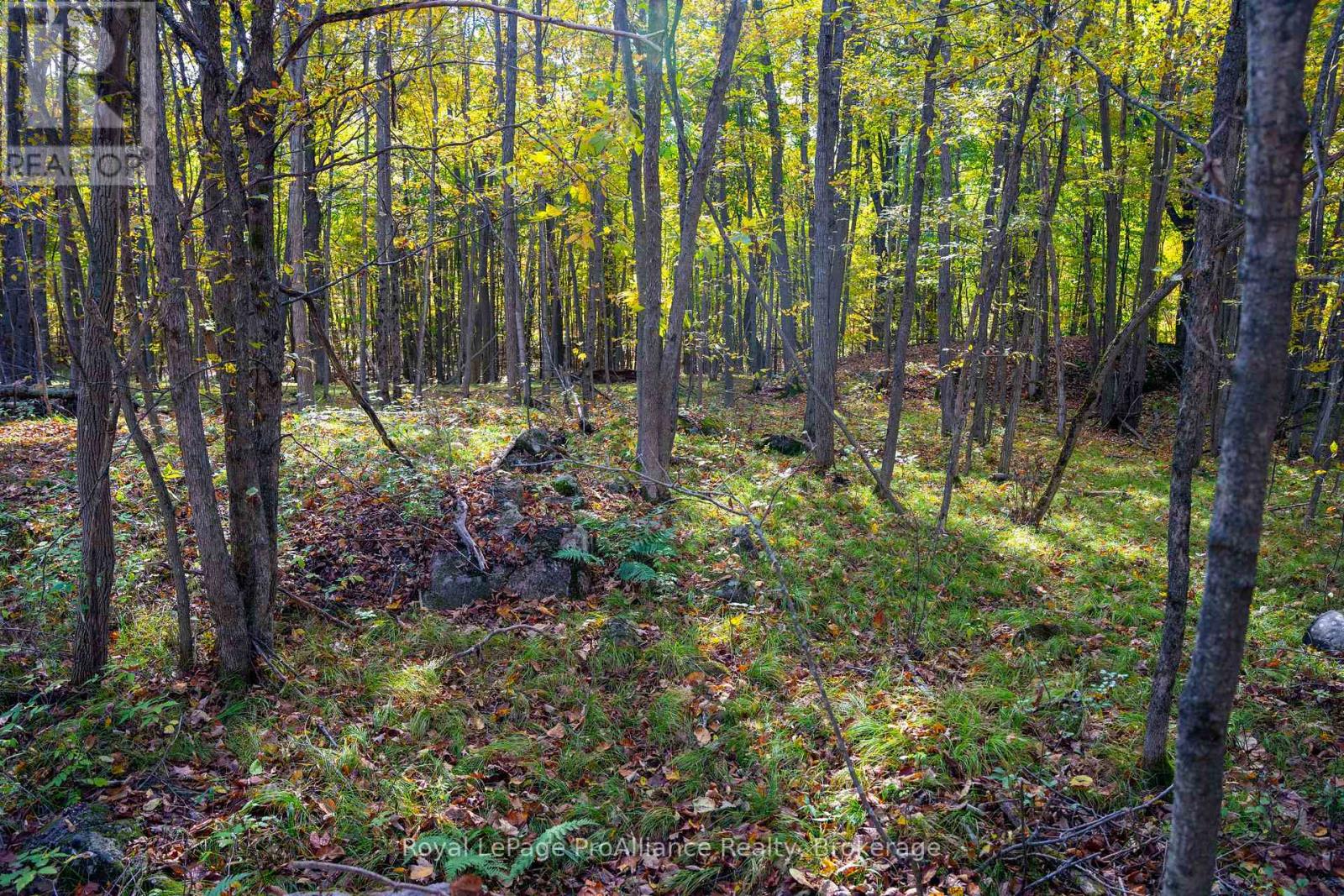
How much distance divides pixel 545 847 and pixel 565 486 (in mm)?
4849

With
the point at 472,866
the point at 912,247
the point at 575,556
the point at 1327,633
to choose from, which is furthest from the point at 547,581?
the point at 1327,633

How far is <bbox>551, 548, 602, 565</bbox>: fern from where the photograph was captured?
6.55m

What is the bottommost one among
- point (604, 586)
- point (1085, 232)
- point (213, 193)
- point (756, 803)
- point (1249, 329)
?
point (756, 803)

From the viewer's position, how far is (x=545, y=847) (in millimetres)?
3729

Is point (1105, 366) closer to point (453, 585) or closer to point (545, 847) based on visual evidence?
point (545, 847)

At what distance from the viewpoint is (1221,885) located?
3455 mm

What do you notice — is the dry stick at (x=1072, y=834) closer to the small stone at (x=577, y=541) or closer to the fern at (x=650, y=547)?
the fern at (x=650, y=547)

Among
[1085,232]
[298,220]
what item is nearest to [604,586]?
[298,220]

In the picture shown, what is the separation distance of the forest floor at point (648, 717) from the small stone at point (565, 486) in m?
0.15

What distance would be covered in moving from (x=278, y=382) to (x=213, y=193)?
1297mm

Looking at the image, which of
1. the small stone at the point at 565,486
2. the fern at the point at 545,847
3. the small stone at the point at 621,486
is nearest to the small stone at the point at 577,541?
the small stone at the point at 565,486

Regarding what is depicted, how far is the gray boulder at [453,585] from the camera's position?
248 inches

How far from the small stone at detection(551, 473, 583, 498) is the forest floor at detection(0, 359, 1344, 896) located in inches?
5.9

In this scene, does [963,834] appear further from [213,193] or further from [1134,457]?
[1134,457]
